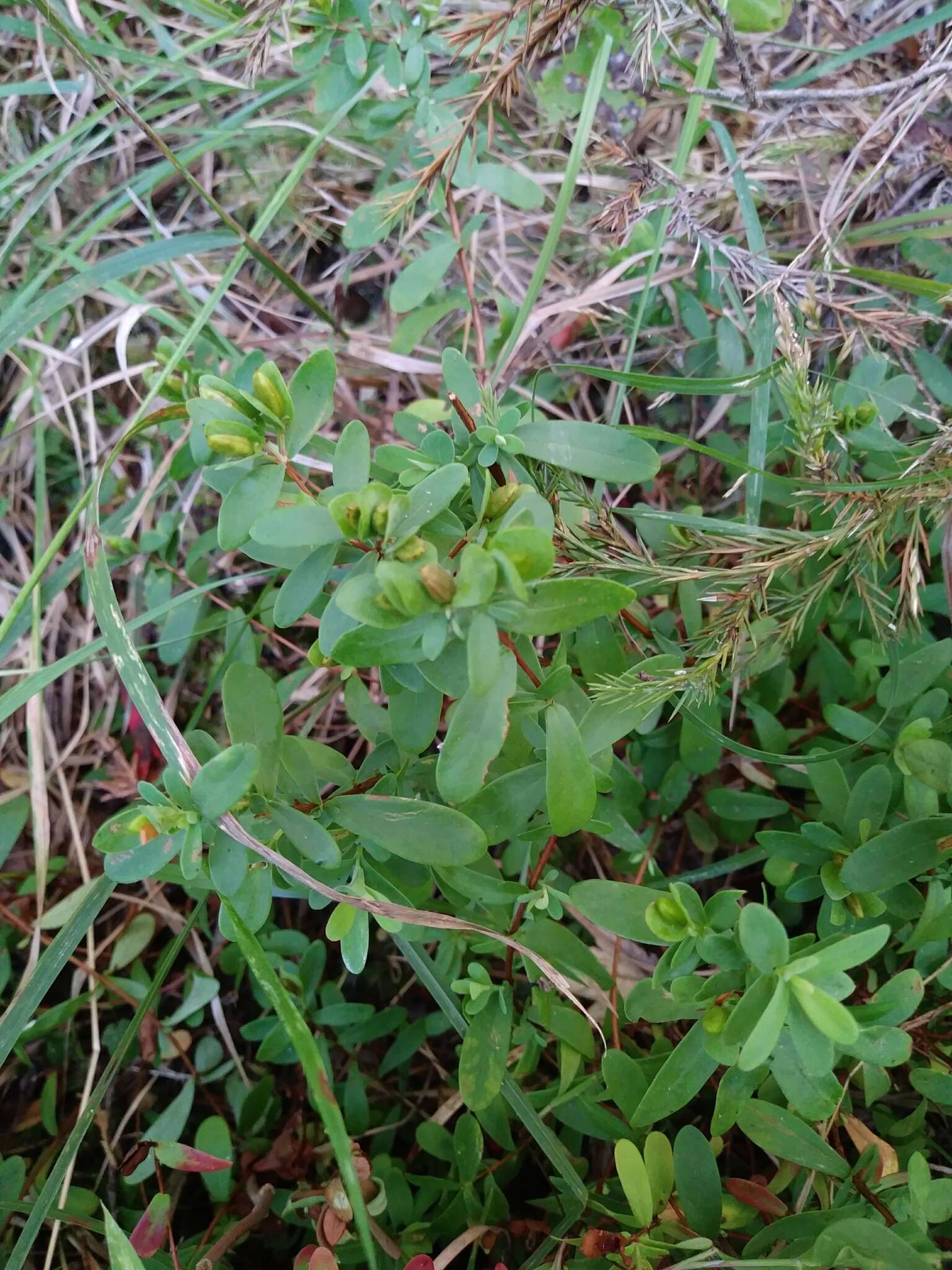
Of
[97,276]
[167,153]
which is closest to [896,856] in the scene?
[167,153]

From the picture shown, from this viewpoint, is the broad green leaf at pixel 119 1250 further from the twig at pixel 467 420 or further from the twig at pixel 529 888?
the twig at pixel 467 420

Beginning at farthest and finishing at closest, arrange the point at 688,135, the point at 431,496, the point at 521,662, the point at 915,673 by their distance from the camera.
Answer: the point at 688,135, the point at 915,673, the point at 521,662, the point at 431,496

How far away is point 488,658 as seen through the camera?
3.55 feet

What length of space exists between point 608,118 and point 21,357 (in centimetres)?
198

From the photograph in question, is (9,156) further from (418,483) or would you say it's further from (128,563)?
(418,483)

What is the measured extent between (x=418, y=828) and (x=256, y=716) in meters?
0.33

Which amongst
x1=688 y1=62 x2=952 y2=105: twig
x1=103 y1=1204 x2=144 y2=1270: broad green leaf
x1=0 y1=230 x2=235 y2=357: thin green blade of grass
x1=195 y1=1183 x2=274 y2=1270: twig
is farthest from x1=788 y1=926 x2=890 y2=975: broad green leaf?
x1=0 y1=230 x2=235 y2=357: thin green blade of grass

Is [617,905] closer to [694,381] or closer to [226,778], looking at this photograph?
[226,778]

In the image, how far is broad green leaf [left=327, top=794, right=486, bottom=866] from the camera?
1.30m

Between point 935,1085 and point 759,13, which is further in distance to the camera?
point 759,13

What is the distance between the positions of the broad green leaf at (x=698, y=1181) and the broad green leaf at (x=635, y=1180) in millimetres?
65

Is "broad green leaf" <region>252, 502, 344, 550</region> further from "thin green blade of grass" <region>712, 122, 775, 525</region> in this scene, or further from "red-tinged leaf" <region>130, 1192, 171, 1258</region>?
"red-tinged leaf" <region>130, 1192, 171, 1258</region>

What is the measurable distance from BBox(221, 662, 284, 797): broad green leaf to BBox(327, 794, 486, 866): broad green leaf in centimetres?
15

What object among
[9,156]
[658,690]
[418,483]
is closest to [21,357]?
[9,156]
